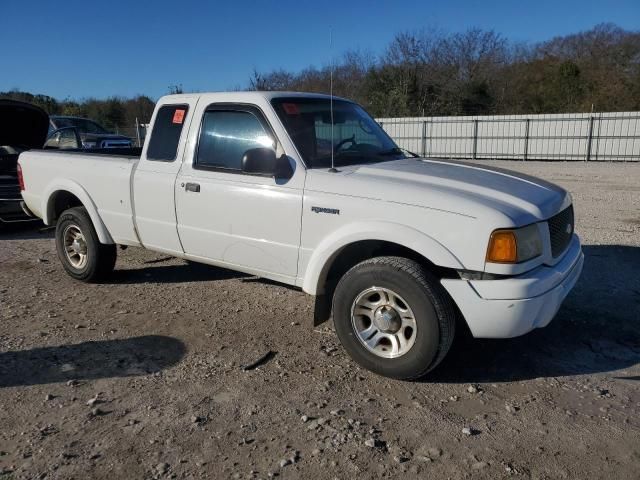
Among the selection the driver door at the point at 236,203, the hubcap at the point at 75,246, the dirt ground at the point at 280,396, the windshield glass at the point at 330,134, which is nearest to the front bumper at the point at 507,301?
the dirt ground at the point at 280,396

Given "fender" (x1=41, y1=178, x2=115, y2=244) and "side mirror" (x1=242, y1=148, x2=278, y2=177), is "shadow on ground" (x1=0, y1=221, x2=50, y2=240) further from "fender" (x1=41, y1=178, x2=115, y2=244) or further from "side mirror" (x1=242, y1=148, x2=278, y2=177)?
"side mirror" (x1=242, y1=148, x2=278, y2=177)

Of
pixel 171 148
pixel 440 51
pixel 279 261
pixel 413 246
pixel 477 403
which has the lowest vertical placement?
pixel 477 403

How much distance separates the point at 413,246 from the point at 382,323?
603 mm

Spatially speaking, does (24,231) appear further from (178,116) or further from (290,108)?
(290,108)

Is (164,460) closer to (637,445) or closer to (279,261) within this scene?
(279,261)

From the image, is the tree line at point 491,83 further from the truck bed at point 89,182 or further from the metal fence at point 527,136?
the truck bed at point 89,182

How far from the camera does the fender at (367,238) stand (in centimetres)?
352

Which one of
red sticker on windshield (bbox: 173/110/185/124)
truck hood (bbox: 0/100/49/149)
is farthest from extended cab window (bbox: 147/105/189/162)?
truck hood (bbox: 0/100/49/149)

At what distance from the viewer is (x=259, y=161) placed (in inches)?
161

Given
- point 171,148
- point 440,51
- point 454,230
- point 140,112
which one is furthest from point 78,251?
point 440,51

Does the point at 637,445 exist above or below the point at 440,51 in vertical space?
below

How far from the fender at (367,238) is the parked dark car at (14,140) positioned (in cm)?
602

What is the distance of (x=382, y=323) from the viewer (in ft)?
12.5

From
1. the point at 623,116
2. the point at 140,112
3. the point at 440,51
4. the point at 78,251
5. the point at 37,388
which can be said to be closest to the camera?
the point at 37,388
